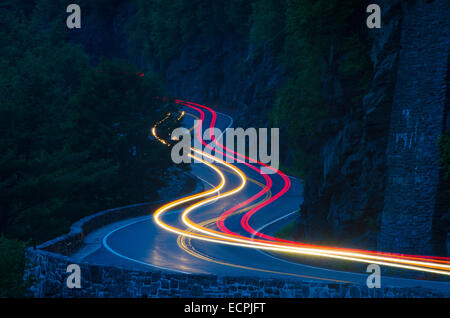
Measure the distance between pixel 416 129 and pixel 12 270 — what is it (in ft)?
55.7

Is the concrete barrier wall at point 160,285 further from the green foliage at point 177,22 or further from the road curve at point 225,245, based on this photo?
the green foliage at point 177,22

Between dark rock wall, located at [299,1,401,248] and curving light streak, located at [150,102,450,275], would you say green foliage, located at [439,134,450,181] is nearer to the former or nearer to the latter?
curving light streak, located at [150,102,450,275]

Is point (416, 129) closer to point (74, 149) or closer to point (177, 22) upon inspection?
point (74, 149)

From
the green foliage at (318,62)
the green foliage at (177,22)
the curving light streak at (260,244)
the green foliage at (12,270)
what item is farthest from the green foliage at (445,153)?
the green foliage at (177,22)

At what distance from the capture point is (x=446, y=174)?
20766mm

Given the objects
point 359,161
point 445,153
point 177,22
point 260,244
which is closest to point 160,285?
point 260,244

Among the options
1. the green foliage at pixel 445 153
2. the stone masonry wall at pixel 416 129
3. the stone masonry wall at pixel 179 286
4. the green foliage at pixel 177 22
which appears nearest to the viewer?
the stone masonry wall at pixel 179 286

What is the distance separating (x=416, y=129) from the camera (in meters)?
22.7

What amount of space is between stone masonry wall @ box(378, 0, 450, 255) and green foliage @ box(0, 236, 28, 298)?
15135 millimetres

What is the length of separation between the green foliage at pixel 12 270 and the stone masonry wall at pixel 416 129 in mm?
15135

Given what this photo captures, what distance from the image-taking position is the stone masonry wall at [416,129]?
70.3ft

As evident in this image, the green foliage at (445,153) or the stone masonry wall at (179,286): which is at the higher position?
the green foliage at (445,153)
